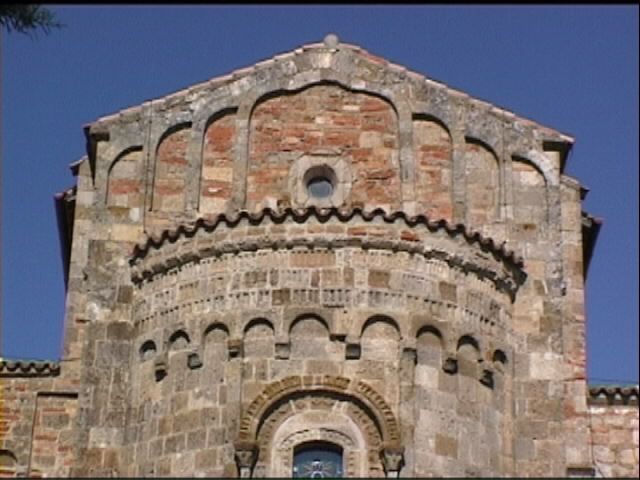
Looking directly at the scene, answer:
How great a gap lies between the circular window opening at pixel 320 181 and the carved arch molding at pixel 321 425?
2864 mm

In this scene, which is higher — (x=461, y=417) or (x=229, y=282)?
(x=229, y=282)

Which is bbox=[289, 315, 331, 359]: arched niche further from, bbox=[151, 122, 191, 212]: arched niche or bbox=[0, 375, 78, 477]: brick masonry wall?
bbox=[0, 375, 78, 477]: brick masonry wall

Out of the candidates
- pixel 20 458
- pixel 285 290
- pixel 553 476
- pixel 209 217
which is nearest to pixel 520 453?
pixel 553 476

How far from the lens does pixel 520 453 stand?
17.8m

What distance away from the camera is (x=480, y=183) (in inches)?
766

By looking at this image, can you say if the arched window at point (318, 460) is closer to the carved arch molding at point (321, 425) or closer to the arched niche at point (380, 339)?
the carved arch molding at point (321, 425)

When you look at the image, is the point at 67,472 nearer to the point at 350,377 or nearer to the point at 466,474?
the point at 350,377

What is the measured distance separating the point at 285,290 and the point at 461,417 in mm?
2483

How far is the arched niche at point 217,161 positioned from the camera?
63.2 feet

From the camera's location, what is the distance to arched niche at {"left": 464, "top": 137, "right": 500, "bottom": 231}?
19250mm

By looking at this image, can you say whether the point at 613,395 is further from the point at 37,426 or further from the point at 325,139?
the point at 37,426

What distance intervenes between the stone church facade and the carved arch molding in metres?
0.02

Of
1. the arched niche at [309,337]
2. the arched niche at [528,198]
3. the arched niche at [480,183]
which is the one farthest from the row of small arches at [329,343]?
the arched niche at [528,198]

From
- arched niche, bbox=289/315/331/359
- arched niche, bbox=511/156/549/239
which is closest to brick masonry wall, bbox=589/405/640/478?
arched niche, bbox=511/156/549/239
